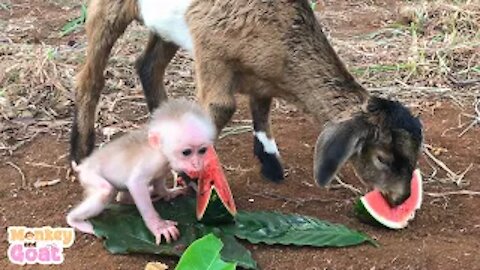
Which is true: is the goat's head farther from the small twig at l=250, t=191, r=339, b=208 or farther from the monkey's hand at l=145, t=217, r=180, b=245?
the monkey's hand at l=145, t=217, r=180, b=245

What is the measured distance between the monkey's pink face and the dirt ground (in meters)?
0.45

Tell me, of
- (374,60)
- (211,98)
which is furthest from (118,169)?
(374,60)

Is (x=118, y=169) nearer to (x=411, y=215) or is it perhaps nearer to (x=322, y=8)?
(x=411, y=215)

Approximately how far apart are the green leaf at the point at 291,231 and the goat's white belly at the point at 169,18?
1072 mm

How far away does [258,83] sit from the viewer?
16.6ft

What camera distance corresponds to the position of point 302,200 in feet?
17.0

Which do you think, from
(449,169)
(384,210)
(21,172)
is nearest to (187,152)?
(384,210)

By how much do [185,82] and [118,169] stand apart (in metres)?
2.61

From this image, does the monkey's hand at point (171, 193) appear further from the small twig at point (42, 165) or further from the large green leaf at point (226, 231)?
the small twig at point (42, 165)

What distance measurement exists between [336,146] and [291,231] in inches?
20.7

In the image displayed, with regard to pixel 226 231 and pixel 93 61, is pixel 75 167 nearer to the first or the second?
pixel 93 61

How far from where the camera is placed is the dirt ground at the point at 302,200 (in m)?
4.48

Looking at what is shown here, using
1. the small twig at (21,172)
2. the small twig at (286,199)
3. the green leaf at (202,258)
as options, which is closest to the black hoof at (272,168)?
the small twig at (286,199)

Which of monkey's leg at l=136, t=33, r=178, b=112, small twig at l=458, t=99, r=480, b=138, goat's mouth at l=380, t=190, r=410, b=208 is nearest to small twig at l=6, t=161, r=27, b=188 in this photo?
monkey's leg at l=136, t=33, r=178, b=112
